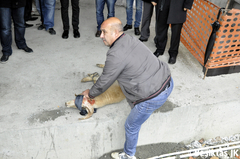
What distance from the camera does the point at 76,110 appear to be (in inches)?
111

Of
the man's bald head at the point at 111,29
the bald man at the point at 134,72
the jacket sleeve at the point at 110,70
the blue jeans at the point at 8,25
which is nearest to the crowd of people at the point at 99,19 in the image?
the blue jeans at the point at 8,25

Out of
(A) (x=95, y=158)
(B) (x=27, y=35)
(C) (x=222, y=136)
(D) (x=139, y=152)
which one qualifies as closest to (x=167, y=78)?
(D) (x=139, y=152)

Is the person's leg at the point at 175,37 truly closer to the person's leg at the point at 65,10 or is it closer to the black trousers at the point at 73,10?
the black trousers at the point at 73,10

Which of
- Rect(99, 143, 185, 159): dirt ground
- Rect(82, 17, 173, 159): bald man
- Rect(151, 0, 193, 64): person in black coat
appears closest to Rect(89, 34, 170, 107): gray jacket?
Rect(82, 17, 173, 159): bald man

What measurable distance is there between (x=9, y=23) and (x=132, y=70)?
2618mm

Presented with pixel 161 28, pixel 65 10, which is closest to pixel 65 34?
pixel 65 10

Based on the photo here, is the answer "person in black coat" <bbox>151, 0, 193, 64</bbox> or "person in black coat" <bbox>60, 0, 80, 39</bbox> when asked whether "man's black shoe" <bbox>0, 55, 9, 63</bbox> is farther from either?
"person in black coat" <bbox>151, 0, 193, 64</bbox>

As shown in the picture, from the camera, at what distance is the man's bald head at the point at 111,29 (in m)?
2.04

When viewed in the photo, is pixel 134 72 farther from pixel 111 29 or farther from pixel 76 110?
pixel 76 110

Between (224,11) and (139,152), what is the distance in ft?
7.81

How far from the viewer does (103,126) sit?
2754mm

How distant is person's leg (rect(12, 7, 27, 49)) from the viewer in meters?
3.59

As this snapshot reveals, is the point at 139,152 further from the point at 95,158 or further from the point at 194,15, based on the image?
the point at 194,15

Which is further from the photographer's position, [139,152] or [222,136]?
[222,136]
